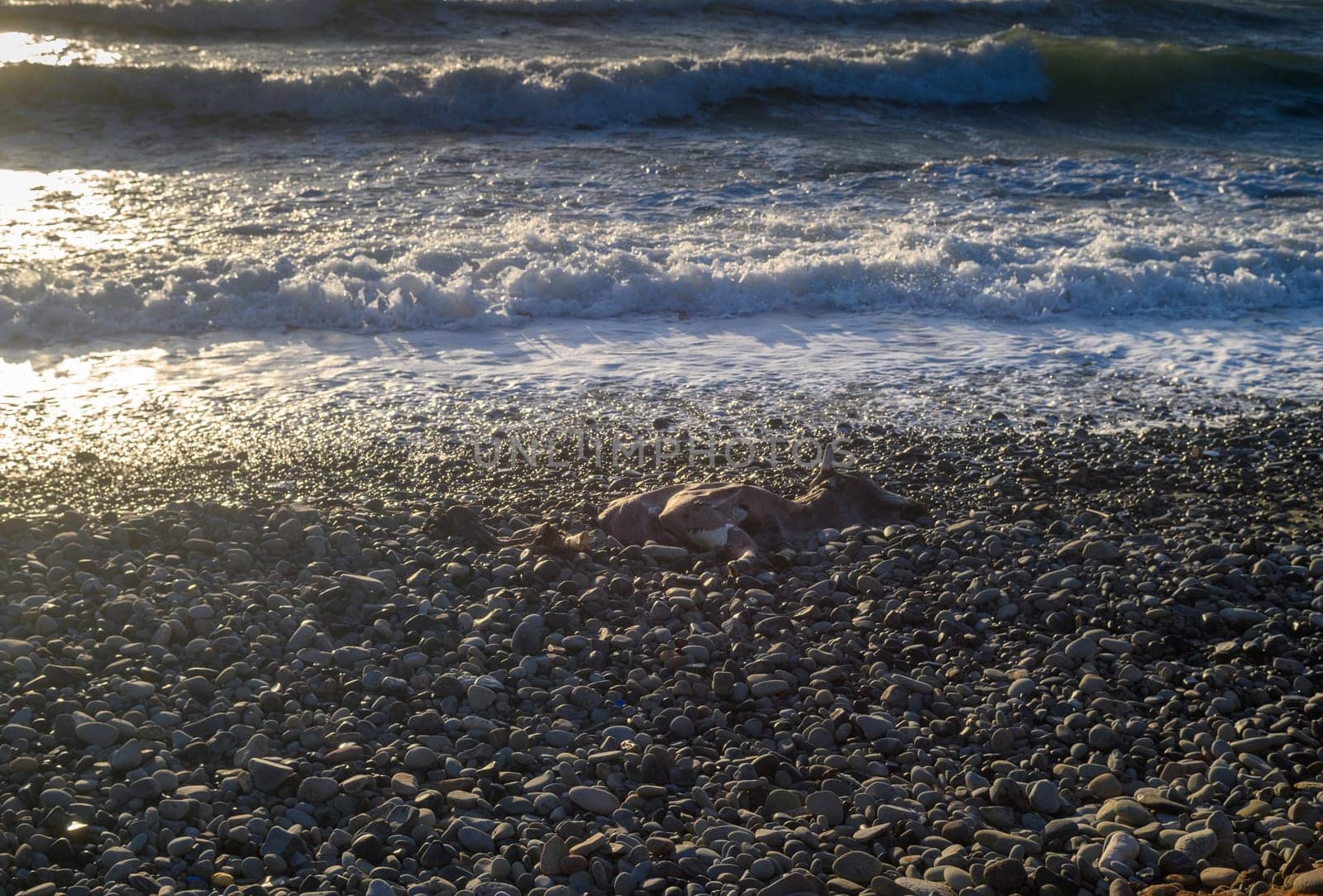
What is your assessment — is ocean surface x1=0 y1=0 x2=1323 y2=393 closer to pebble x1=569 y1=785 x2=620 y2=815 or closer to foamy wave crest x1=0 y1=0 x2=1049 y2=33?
foamy wave crest x1=0 y1=0 x2=1049 y2=33

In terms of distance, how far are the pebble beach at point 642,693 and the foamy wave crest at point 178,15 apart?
15301 millimetres

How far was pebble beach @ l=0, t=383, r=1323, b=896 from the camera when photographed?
9.96ft

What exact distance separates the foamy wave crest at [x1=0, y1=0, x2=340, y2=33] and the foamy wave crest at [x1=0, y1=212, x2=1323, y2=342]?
464 inches

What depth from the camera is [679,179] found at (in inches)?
476

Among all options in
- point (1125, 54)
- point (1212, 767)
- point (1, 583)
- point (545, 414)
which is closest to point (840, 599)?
point (1212, 767)

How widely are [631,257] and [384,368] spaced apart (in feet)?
8.14

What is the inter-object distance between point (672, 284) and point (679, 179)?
13.3 feet

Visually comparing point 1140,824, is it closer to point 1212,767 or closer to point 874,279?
point 1212,767

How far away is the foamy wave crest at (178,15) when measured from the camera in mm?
17875

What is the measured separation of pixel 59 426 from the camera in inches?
237
